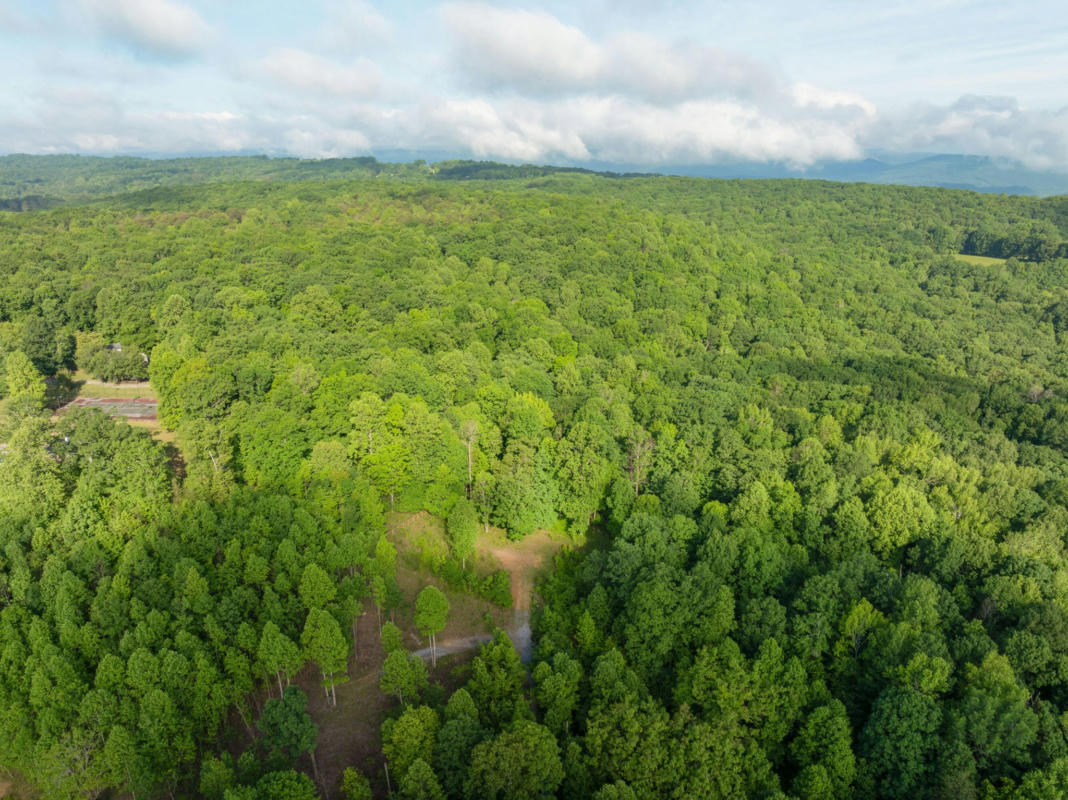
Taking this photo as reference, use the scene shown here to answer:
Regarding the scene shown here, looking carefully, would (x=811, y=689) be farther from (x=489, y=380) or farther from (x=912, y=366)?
(x=912, y=366)

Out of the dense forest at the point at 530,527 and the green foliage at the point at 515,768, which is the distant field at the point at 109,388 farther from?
the green foliage at the point at 515,768

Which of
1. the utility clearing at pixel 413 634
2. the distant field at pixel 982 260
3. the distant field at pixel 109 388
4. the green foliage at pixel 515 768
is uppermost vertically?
the distant field at pixel 982 260

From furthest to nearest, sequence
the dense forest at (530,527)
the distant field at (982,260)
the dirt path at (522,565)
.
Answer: the distant field at (982,260) < the dirt path at (522,565) < the dense forest at (530,527)

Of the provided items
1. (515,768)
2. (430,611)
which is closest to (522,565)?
(430,611)

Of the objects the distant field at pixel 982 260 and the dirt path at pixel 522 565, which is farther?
the distant field at pixel 982 260

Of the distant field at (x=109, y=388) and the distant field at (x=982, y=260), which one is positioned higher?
the distant field at (x=982, y=260)

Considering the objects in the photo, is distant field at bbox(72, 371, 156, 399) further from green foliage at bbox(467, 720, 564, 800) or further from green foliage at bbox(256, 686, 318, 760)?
green foliage at bbox(467, 720, 564, 800)

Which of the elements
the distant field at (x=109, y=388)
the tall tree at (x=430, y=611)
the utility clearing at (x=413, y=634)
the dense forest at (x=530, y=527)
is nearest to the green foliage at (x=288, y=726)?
the dense forest at (x=530, y=527)
